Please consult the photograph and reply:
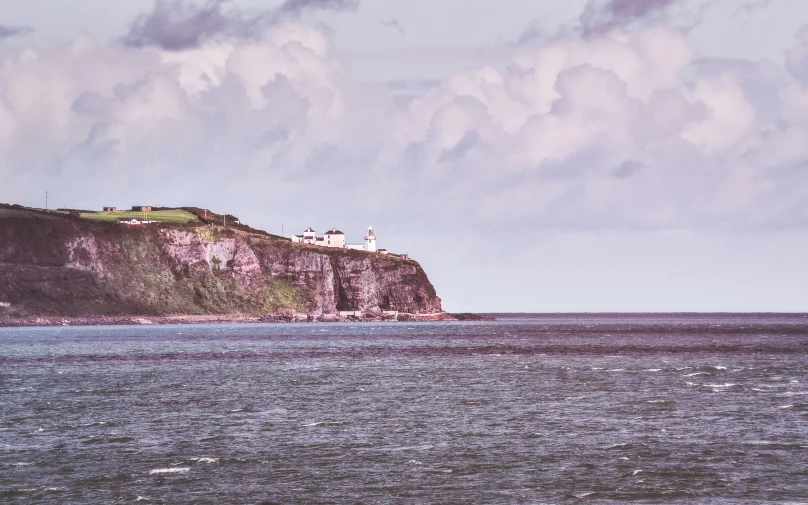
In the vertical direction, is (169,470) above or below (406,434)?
below

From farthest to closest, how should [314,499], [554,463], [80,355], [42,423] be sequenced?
[80,355]
[42,423]
[554,463]
[314,499]

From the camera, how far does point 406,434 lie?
5053 centimetres

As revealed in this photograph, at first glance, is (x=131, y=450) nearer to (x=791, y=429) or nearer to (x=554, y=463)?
(x=554, y=463)

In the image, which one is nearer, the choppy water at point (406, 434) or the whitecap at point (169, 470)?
the choppy water at point (406, 434)

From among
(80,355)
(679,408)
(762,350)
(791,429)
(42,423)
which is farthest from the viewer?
(762,350)

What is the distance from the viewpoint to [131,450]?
45875 mm

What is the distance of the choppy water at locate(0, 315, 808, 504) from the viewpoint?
3728 centimetres

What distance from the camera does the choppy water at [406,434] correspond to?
3728 cm

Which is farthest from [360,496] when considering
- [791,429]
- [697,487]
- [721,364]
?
[721,364]

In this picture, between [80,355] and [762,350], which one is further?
[762,350]

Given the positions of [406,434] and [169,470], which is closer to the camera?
[169,470]

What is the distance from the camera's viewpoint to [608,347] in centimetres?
14162

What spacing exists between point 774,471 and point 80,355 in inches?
3812

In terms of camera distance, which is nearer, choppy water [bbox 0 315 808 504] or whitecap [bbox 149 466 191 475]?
choppy water [bbox 0 315 808 504]
